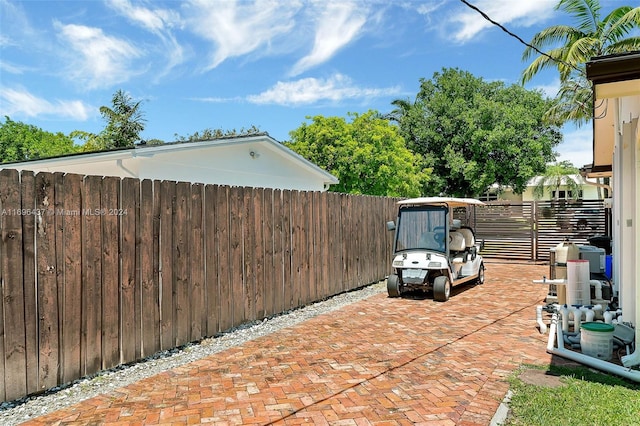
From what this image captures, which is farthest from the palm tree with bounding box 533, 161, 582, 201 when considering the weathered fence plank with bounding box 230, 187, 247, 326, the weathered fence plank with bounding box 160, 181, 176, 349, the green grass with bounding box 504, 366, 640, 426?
the weathered fence plank with bounding box 160, 181, 176, 349

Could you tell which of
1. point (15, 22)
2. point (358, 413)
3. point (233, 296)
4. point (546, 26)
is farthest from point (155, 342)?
point (546, 26)

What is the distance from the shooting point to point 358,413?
3369 millimetres

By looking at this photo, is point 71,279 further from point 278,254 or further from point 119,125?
point 119,125

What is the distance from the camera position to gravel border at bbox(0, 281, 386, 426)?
11.5ft

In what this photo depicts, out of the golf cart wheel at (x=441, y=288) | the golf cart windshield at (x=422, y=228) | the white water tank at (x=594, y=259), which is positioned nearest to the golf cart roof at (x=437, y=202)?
the golf cart windshield at (x=422, y=228)

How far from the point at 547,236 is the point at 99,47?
15.5 m

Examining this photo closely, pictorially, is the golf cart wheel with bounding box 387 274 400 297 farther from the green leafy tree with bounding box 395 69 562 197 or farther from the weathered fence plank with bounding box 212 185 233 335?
the green leafy tree with bounding box 395 69 562 197

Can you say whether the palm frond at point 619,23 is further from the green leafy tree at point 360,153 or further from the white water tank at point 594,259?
the white water tank at point 594,259

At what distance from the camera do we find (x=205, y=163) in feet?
34.1

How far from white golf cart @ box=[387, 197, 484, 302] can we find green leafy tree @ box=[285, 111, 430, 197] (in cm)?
778

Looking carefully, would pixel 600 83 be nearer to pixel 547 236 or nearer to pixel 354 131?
pixel 547 236

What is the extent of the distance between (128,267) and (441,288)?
539cm

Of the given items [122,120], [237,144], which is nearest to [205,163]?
[237,144]

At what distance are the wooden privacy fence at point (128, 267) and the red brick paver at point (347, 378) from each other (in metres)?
0.56
